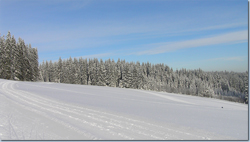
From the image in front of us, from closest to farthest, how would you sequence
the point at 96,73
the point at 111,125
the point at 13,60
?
the point at 111,125 → the point at 13,60 → the point at 96,73

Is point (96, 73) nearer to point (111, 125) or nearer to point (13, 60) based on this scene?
point (13, 60)

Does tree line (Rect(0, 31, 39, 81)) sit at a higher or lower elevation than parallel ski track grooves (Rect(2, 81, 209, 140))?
higher

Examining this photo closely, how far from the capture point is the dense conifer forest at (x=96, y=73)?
33938 mm

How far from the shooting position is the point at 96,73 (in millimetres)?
61375

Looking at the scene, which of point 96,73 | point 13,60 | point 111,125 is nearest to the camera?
point 111,125

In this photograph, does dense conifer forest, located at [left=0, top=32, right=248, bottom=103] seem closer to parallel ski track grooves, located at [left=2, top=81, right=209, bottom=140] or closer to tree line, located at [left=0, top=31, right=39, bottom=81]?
tree line, located at [left=0, top=31, right=39, bottom=81]

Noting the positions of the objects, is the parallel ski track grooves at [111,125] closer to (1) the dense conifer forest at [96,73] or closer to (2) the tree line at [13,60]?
(1) the dense conifer forest at [96,73]

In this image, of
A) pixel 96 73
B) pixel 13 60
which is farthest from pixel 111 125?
pixel 96 73

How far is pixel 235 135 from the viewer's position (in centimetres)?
362

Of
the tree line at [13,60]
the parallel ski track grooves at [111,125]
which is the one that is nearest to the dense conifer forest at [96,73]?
the tree line at [13,60]

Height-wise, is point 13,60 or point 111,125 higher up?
point 13,60

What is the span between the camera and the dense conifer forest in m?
33.9

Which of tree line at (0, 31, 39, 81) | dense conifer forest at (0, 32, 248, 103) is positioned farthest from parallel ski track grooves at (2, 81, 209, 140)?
tree line at (0, 31, 39, 81)

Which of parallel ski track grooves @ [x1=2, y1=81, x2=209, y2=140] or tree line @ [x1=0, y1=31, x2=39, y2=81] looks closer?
parallel ski track grooves @ [x1=2, y1=81, x2=209, y2=140]
